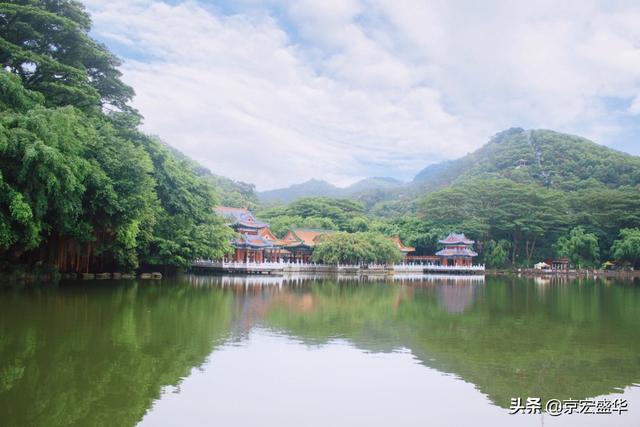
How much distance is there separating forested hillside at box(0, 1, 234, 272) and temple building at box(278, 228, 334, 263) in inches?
617

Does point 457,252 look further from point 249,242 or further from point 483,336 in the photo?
point 483,336

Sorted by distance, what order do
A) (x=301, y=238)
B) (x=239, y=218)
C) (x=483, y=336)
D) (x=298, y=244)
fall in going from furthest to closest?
(x=301, y=238), (x=298, y=244), (x=239, y=218), (x=483, y=336)

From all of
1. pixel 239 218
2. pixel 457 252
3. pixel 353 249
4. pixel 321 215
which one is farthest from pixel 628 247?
pixel 321 215

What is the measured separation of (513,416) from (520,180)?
74.5m

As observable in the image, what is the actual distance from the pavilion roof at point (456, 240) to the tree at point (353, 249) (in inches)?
372

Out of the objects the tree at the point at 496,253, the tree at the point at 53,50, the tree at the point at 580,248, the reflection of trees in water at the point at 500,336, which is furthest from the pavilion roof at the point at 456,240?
the tree at the point at 53,50

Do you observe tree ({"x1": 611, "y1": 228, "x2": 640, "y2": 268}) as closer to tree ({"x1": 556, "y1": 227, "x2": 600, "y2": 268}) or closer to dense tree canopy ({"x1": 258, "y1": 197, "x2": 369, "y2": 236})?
tree ({"x1": 556, "y1": 227, "x2": 600, "y2": 268})

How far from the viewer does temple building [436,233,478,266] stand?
A: 5156cm

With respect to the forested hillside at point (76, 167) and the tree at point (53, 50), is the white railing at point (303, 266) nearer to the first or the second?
the forested hillside at point (76, 167)

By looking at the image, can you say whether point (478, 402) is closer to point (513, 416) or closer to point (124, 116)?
point (513, 416)

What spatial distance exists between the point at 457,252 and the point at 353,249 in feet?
47.7

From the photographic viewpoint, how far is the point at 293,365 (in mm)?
8000

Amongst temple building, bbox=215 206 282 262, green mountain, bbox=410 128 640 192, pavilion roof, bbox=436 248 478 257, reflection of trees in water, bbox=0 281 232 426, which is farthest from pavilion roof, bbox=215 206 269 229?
green mountain, bbox=410 128 640 192

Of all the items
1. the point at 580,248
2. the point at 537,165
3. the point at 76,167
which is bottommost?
the point at 580,248
